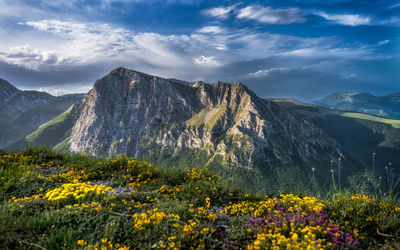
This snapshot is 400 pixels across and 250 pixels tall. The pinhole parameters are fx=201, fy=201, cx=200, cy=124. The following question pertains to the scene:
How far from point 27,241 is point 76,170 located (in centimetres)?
774

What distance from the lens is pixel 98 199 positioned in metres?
7.44

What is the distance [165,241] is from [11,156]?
13706mm

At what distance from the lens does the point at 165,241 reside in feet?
17.0

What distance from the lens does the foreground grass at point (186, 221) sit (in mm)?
4988

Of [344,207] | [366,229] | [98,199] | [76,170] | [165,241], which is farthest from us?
[76,170]

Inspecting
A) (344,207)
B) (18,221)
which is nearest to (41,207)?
(18,221)

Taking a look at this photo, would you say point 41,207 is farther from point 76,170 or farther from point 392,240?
point 392,240

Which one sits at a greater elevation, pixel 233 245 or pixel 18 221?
pixel 18 221

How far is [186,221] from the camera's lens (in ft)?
20.5

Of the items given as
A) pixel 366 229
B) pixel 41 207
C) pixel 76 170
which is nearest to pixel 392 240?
pixel 366 229

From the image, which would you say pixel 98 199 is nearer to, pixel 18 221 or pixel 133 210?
pixel 133 210

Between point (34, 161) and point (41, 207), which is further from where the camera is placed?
point (34, 161)

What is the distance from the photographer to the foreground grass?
4988 mm

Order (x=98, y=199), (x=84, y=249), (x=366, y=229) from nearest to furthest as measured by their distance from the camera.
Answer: (x=84, y=249)
(x=366, y=229)
(x=98, y=199)
